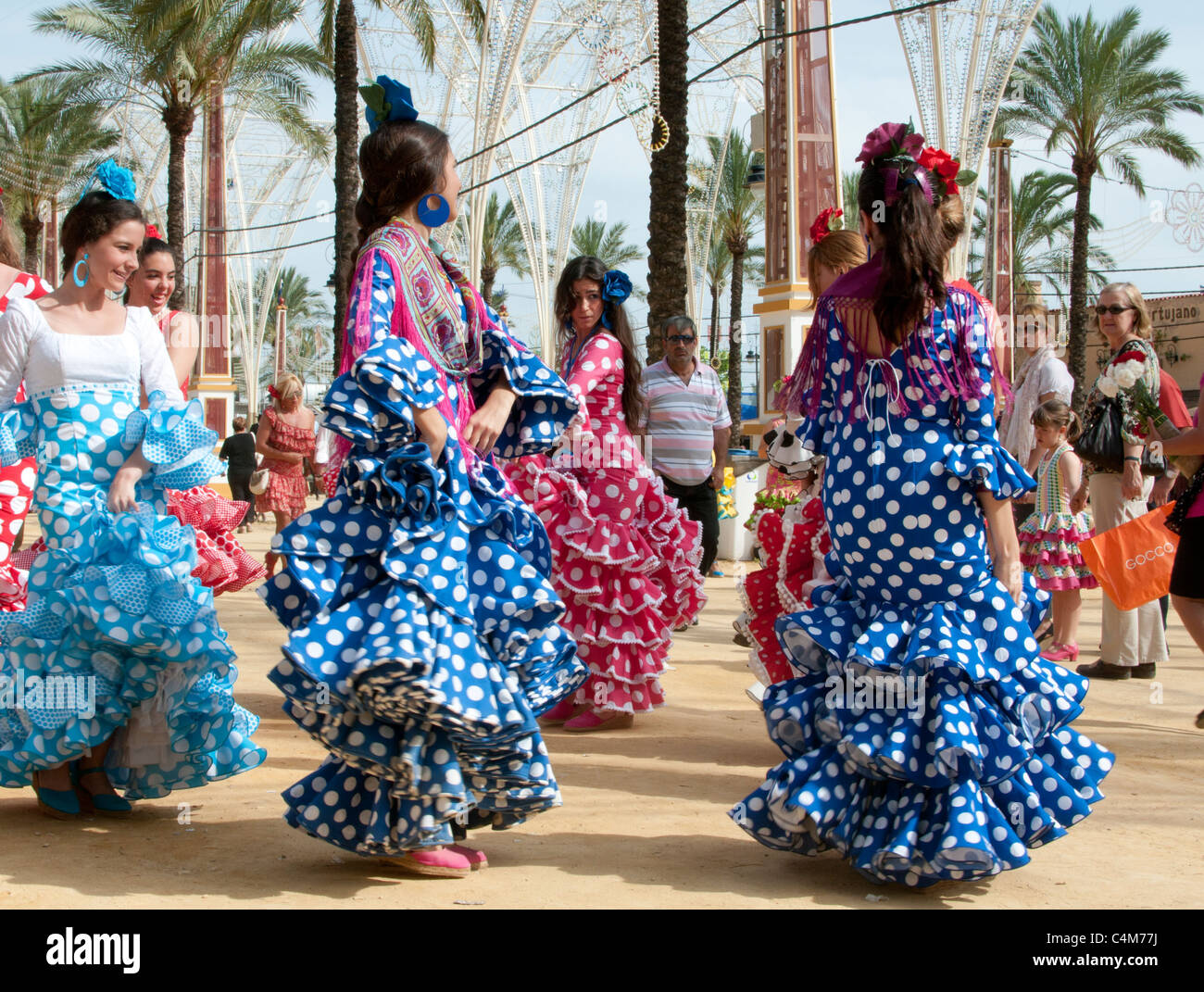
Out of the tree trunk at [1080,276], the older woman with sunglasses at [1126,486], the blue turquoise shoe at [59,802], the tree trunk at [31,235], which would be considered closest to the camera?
the blue turquoise shoe at [59,802]

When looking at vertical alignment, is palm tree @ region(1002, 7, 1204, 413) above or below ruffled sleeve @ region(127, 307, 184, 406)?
above

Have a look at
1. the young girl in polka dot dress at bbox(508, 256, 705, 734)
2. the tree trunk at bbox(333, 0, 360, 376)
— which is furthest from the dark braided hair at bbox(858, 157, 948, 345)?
the tree trunk at bbox(333, 0, 360, 376)

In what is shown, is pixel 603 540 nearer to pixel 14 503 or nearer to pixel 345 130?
pixel 14 503

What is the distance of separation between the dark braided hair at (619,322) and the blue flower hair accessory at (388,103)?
7.76 feet

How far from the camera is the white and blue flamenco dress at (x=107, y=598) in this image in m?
3.75

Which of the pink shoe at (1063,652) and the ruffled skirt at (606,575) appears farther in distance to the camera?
the pink shoe at (1063,652)

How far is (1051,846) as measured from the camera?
388cm

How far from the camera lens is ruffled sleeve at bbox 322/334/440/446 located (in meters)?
3.06

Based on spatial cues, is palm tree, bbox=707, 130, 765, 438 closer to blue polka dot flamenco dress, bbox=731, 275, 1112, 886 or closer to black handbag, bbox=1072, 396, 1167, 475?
black handbag, bbox=1072, 396, 1167, 475

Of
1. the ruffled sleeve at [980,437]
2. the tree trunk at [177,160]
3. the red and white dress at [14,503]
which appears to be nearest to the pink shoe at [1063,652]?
the ruffled sleeve at [980,437]

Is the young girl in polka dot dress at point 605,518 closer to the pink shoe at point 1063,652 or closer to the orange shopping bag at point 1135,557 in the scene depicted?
the orange shopping bag at point 1135,557

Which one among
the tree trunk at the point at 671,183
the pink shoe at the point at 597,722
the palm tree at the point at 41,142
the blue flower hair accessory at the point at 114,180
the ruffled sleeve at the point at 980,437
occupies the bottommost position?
the pink shoe at the point at 597,722

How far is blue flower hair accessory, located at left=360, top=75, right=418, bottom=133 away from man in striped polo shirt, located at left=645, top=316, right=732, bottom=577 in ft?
17.4

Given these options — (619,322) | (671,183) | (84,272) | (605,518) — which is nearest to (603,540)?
(605,518)
